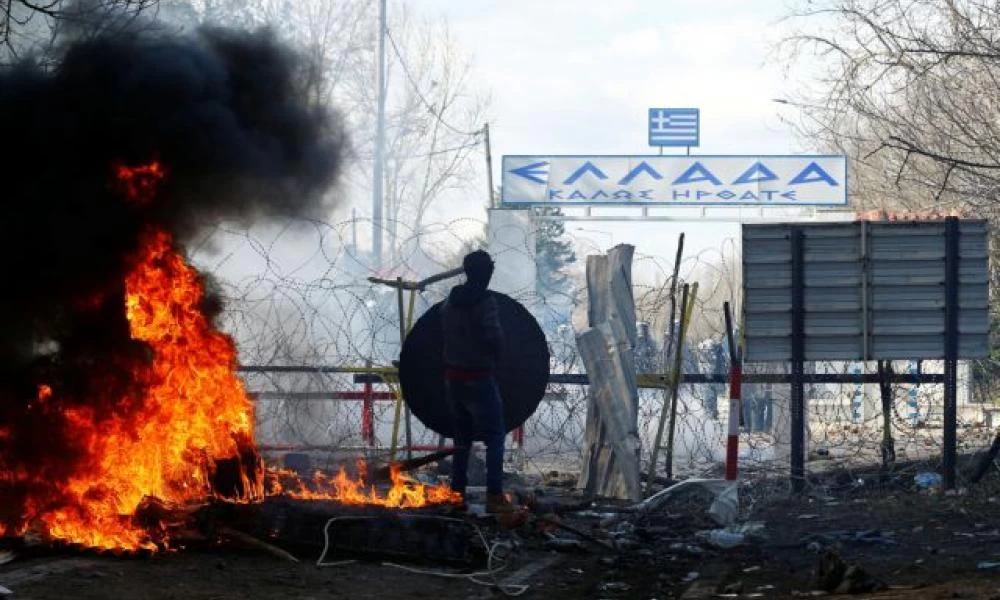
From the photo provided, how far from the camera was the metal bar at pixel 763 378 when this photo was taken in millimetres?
12641

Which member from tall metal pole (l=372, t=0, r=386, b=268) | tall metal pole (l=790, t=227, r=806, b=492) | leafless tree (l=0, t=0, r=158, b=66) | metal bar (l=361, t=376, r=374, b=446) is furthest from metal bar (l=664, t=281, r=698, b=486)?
tall metal pole (l=372, t=0, r=386, b=268)

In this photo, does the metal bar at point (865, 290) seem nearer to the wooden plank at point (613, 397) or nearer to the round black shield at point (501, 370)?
the wooden plank at point (613, 397)

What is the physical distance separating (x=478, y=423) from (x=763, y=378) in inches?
134

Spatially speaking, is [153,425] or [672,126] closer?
[153,425]

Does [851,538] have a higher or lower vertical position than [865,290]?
lower

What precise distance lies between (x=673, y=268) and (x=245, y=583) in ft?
23.0

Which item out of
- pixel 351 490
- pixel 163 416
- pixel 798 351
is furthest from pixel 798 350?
pixel 163 416

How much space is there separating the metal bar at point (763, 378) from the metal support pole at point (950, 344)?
180mm

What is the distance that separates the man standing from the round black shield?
84 centimetres

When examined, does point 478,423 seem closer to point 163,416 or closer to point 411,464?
point 411,464

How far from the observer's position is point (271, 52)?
34.3ft

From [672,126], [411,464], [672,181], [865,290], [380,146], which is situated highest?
[380,146]

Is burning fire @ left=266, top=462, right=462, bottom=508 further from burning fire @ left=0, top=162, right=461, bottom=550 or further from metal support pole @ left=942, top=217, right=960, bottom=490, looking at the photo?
metal support pole @ left=942, top=217, right=960, bottom=490

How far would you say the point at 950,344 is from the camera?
1232 cm
